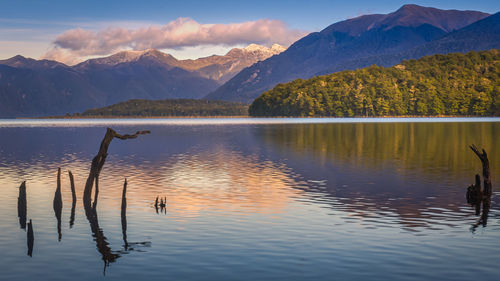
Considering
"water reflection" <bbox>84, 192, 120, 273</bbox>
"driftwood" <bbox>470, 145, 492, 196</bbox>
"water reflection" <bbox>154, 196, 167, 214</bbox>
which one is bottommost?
"water reflection" <bbox>84, 192, 120, 273</bbox>

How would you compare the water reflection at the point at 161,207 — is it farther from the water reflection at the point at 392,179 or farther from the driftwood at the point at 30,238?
the water reflection at the point at 392,179

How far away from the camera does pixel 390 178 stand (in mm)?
62281

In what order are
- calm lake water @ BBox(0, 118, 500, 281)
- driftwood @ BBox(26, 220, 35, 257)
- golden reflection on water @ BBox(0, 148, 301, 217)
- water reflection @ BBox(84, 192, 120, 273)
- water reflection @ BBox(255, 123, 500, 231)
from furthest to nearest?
golden reflection on water @ BBox(0, 148, 301, 217) → water reflection @ BBox(255, 123, 500, 231) → driftwood @ BBox(26, 220, 35, 257) → water reflection @ BBox(84, 192, 120, 273) → calm lake water @ BBox(0, 118, 500, 281)

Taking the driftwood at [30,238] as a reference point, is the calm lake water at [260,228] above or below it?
below

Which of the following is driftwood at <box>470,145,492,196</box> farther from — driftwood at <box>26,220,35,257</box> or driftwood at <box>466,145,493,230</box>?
driftwood at <box>26,220,35,257</box>

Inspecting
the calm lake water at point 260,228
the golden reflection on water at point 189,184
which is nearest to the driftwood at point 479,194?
the calm lake water at point 260,228

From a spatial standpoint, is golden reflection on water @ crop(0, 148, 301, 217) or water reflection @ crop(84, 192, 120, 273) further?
golden reflection on water @ crop(0, 148, 301, 217)

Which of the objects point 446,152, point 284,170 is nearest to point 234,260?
point 284,170

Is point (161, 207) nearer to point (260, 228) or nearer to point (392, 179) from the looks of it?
point (260, 228)

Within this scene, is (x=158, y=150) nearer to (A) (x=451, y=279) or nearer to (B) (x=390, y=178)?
(B) (x=390, y=178)

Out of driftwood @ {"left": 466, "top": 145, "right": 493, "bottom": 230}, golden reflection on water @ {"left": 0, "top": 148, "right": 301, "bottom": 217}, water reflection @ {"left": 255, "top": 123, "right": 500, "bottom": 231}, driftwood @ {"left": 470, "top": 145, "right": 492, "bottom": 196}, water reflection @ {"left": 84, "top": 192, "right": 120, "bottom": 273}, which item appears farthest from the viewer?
driftwood @ {"left": 470, "top": 145, "right": 492, "bottom": 196}

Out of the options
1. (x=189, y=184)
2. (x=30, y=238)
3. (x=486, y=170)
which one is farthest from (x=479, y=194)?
(x=30, y=238)

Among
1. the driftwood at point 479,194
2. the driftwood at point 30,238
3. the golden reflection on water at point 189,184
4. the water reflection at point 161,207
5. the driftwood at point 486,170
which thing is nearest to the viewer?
the driftwood at point 30,238

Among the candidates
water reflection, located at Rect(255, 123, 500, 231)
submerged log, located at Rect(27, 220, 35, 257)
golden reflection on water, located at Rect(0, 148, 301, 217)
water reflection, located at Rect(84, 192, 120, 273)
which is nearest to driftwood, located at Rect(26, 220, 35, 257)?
submerged log, located at Rect(27, 220, 35, 257)
